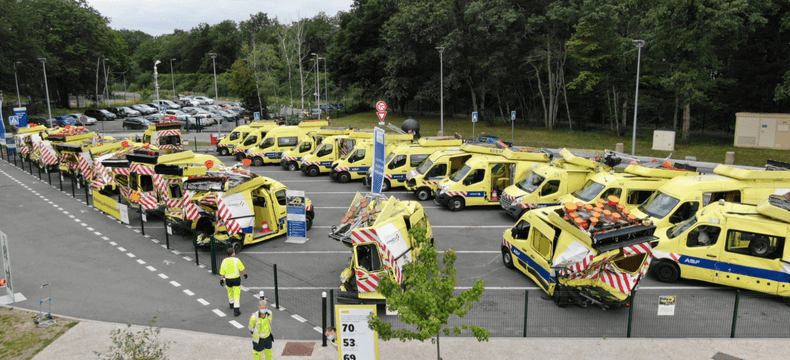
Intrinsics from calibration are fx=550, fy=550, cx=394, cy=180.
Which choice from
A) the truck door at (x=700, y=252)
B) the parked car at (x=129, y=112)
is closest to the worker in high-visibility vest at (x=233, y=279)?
the truck door at (x=700, y=252)

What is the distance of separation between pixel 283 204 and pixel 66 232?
7.76m

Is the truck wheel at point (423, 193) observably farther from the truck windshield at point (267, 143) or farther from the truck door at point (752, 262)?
the truck windshield at point (267, 143)

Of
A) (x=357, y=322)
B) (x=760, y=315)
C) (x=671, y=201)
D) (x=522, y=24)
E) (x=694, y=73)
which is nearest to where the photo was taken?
(x=357, y=322)

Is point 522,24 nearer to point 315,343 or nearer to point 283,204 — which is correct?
point 283,204

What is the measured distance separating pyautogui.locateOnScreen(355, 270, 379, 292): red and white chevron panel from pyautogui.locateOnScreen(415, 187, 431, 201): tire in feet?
38.6

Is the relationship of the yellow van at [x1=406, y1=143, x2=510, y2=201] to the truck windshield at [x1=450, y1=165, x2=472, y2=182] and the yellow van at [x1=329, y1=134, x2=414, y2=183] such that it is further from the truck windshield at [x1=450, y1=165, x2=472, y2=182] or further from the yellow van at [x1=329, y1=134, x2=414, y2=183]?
the yellow van at [x1=329, y1=134, x2=414, y2=183]

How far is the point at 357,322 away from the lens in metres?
8.80

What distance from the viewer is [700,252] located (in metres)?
13.0

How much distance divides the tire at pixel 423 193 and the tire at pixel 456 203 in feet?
6.43

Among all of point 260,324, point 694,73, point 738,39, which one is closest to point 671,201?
point 260,324

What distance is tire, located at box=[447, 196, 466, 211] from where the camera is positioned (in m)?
21.3

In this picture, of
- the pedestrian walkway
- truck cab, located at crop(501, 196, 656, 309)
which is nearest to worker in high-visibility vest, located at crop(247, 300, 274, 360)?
the pedestrian walkway

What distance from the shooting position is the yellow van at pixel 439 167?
75.4 ft

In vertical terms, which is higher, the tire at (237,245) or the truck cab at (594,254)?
the truck cab at (594,254)
